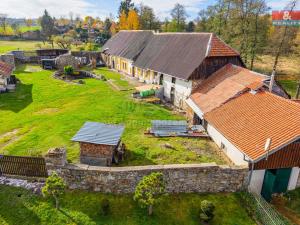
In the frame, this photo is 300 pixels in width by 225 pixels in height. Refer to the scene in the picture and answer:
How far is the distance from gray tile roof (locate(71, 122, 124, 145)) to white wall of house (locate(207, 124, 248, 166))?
790 cm

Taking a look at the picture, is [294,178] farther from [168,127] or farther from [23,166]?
[23,166]

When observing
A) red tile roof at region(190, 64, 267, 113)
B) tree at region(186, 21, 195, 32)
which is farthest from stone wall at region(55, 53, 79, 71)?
tree at region(186, 21, 195, 32)


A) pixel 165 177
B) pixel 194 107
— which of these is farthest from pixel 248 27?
pixel 165 177

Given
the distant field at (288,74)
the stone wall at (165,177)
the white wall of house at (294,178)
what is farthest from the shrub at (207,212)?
the distant field at (288,74)

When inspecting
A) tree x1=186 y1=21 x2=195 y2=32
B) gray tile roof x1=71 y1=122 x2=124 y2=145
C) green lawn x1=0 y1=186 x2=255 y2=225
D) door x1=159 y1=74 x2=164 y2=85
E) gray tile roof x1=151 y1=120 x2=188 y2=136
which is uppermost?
tree x1=186 y1=21 x2=195 y2=32

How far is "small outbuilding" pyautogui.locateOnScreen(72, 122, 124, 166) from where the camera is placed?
1713 cm

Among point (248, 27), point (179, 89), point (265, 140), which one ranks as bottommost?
point (179, 89)

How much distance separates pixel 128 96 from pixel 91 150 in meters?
17.3

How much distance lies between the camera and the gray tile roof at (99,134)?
56.2 feet

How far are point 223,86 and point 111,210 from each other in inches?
678

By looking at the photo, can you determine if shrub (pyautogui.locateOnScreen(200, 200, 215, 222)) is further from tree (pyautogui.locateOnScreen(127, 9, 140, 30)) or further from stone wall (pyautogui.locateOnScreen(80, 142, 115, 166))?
tree (pyautogui.locateOnScreen(127, 9, 140, 30))

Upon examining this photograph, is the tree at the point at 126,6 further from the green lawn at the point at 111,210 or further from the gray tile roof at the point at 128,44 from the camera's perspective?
the green lawn at the point at 111,210

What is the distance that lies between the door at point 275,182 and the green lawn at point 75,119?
3.39 meters

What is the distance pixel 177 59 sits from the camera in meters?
34.0
